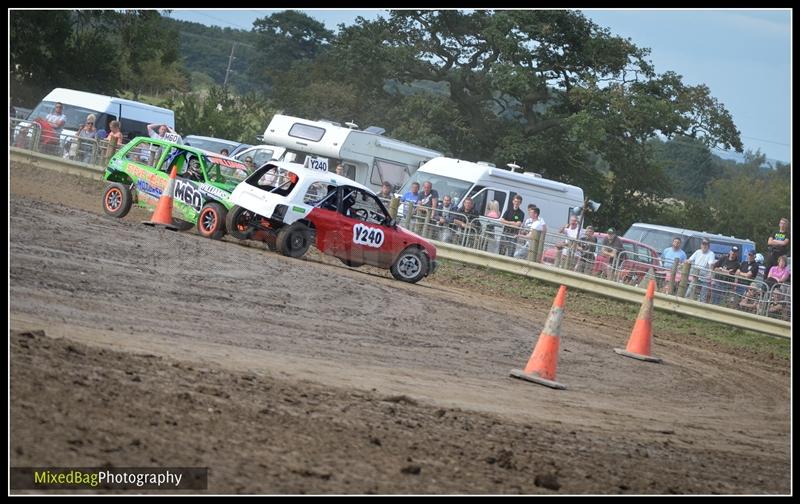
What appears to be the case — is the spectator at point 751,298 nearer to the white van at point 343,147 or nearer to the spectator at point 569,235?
the spectator at point 569,235

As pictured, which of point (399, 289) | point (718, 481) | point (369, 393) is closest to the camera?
point (718, 481)

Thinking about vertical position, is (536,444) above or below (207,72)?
below

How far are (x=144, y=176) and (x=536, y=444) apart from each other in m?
12.7

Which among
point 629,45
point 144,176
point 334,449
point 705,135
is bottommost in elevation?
point 334,449

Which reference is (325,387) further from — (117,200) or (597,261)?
(597,261)

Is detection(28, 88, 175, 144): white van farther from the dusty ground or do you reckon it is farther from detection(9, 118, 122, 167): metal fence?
the dusty ground

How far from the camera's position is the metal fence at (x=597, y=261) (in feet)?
65.1

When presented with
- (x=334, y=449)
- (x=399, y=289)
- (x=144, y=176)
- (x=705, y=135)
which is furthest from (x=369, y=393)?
(x=705, y=135)

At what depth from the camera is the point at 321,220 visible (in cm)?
1866

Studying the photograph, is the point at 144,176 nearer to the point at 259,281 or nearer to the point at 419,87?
the point at 259,281

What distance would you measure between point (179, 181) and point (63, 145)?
9.62 m

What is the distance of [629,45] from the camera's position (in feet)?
144

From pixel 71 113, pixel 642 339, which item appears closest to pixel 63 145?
pixel 71 113

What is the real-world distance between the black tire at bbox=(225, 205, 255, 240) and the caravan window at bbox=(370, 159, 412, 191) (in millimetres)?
12148
